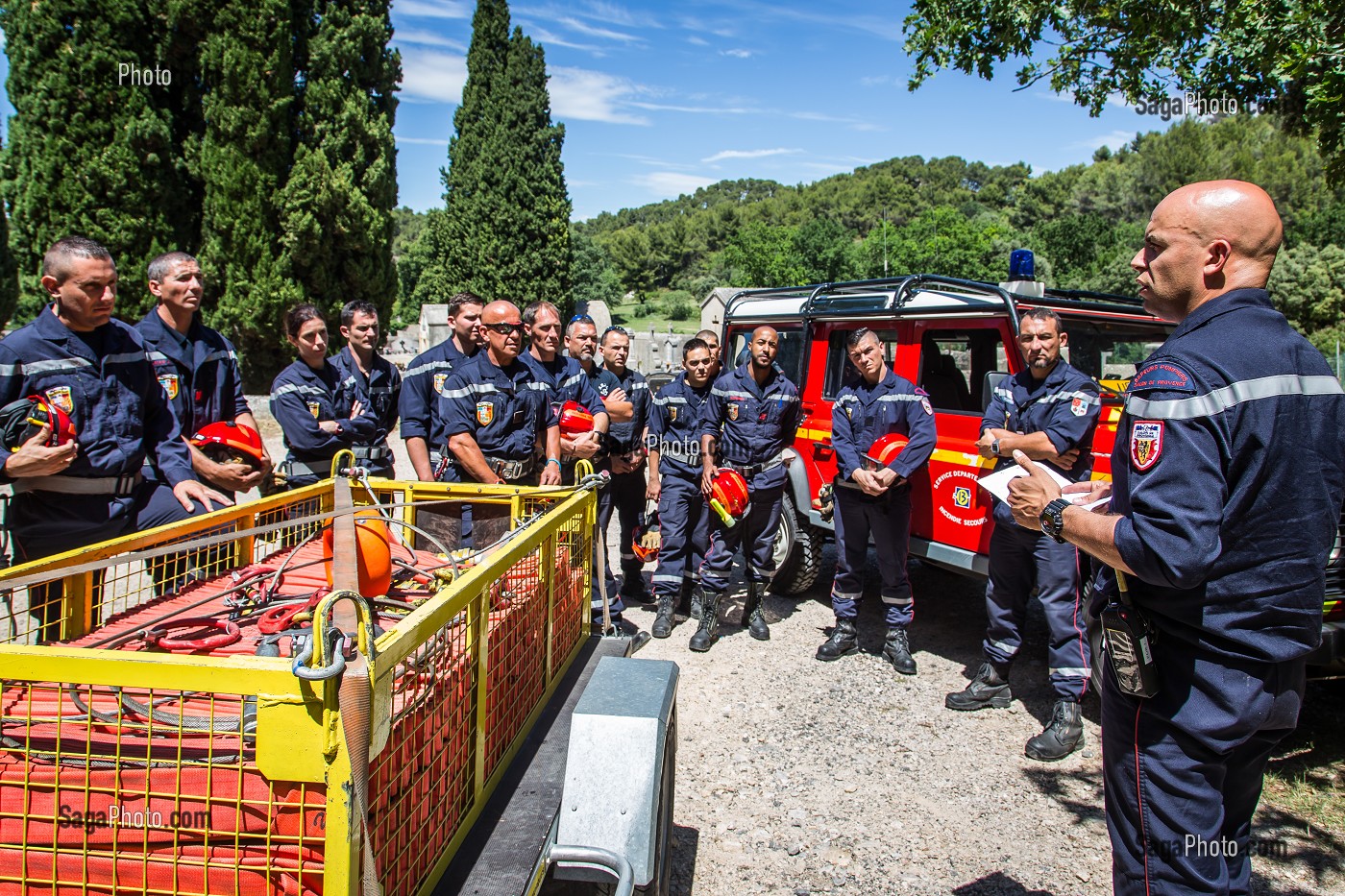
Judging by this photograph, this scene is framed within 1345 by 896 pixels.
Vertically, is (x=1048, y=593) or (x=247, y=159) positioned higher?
(x=247, y=159)

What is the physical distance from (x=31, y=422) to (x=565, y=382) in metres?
2.88

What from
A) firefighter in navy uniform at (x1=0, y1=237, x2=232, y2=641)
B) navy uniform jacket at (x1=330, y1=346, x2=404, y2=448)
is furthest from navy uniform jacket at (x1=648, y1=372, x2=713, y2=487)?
firefighter in navy uniform at (x1=0, y1=237, x2=232, y2=641)

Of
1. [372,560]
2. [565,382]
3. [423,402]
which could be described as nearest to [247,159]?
[423,402]

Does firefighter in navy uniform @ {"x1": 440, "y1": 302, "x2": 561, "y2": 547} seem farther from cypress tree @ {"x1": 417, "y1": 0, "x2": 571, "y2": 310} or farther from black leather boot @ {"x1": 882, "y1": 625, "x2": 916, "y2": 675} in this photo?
cypress tree @ {"x1": 417, "y1": 0, "x2": 571, "y2": 310}

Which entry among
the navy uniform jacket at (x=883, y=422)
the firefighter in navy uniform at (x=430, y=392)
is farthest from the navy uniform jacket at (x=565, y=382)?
the navy uniform jacket at (x=883, y=422)

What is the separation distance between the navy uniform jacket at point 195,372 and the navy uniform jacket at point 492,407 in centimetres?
114

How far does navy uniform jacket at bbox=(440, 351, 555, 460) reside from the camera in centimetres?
468

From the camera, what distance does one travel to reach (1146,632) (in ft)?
6.62

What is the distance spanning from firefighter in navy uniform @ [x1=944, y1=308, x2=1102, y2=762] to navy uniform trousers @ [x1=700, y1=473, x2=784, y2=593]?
1518mm

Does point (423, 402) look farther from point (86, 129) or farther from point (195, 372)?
point (86, 129)

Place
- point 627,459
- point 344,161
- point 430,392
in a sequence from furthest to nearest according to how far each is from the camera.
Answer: point 344,161
point 627,459
point 430,392

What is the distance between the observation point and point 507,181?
99.1 ft

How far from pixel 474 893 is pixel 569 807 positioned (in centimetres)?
33

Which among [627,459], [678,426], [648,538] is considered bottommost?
[648,538]
